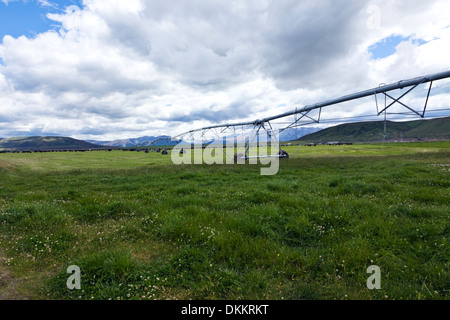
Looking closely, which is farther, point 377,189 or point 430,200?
point 377,189

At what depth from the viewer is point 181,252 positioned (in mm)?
5496

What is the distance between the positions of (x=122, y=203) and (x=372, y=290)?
30.6ft

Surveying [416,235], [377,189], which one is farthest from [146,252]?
[377,189]

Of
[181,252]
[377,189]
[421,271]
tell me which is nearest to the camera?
[421,271]

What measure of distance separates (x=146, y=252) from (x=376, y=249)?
20.3 ft

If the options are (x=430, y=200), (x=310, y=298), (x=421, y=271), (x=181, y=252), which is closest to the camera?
(x=310, y=298)

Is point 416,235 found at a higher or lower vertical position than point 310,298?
higher

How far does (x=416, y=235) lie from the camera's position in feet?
19.8
